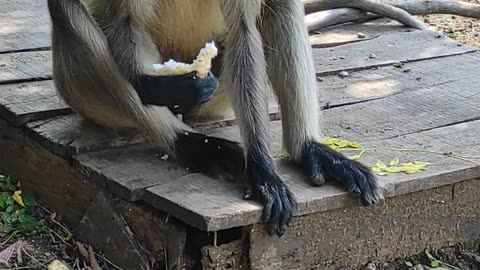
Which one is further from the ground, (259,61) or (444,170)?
(259,61)

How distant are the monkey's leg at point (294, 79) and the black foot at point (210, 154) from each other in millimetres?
206

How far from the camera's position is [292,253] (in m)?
2.97

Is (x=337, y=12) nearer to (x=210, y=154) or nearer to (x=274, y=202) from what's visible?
(x=210, y=154)

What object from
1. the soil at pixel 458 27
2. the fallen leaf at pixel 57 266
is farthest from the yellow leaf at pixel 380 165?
the soil at pixel 458 27

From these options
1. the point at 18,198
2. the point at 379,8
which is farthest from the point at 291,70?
the point at 379,8

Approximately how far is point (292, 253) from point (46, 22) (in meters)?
2.12

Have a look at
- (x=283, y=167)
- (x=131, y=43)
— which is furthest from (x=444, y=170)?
(x=131, y=43)

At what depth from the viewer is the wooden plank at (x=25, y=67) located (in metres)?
3.83

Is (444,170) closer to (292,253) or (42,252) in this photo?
(292,253)

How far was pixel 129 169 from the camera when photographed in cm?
310

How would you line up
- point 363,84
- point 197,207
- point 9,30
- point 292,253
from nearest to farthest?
point 197,207 < point 292,253 < point 363,84 < point 9,30

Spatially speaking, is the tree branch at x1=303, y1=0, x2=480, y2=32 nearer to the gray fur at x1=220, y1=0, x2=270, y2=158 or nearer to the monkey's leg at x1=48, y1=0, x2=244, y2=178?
the gray fur at x1=220, y1=0, x2=270, y2=158

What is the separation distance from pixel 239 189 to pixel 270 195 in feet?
0.46

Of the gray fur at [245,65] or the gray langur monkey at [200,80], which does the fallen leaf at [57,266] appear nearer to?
the gray langur monkey at [200,80]
